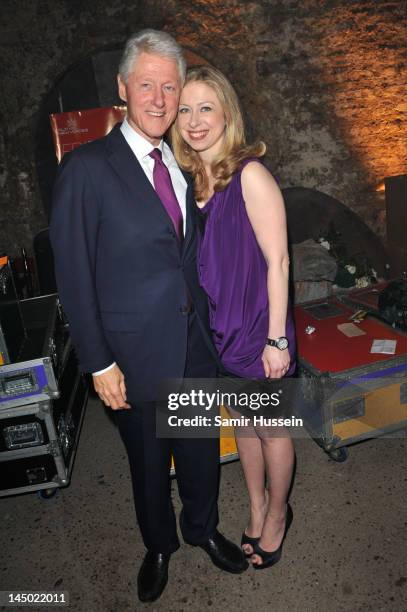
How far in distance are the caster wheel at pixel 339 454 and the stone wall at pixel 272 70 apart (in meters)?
3.86

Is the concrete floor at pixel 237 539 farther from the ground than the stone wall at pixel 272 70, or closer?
closer

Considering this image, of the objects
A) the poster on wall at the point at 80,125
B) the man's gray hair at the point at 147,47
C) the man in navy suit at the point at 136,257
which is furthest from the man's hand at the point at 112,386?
the poster on wall at the point at 80,125

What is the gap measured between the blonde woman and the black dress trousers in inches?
6.3

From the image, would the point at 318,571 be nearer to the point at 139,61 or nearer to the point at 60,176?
the point at 60,176

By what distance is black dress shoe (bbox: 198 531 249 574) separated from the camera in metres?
2.20

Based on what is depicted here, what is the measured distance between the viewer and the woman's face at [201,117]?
6.06 feet

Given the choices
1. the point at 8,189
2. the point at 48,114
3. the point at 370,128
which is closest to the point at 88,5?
the point at 48,114

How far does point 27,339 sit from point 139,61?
82.8 inches


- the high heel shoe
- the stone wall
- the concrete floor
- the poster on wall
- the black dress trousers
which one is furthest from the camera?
the poster on wall

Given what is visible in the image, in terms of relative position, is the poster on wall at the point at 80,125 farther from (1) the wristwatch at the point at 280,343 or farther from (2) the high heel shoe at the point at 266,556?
(2) the high heel shoe at the point at 266,556

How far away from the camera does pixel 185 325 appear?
1.85 metres

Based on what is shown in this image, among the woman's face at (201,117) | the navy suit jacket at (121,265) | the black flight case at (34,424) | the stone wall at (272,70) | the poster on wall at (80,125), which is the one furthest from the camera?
the poster on wall at (80,125)

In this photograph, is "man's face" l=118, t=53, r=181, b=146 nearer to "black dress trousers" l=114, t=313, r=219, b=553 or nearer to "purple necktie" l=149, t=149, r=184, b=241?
"purple necktie" l=149, t=149, r=184, b=241

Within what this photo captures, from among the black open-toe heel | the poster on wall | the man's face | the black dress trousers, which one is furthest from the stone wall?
the black open-toe heel
